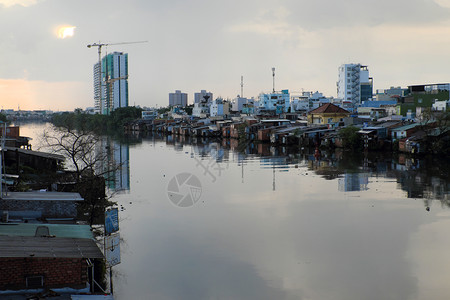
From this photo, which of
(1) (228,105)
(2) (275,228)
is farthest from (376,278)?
(1) (228,105)

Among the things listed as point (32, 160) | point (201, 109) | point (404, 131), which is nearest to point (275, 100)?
point (201, 109)

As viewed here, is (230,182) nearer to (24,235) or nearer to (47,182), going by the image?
(47,182)

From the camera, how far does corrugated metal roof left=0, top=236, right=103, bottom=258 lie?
4023mm

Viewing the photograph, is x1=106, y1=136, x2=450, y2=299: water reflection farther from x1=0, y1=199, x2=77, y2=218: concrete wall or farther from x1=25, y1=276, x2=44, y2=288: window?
x1=25, y1=276, x2=44, y2=288: window

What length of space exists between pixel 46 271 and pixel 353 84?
4171 centimetres

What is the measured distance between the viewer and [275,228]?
779 centimetres

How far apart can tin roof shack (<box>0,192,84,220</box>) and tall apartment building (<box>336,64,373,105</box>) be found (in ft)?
128

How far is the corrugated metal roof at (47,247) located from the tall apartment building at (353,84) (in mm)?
40392

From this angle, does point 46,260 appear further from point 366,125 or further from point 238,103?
point 238,103

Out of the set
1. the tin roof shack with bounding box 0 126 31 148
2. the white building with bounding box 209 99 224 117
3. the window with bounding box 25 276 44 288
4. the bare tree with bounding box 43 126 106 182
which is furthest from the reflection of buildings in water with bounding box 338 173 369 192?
the white building with bounding box 209 99 224 117

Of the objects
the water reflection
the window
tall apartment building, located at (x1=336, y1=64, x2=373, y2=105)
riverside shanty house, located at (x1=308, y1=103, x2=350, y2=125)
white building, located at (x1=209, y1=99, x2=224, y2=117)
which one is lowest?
the water reflection

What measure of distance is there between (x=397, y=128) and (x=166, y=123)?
24.3 m

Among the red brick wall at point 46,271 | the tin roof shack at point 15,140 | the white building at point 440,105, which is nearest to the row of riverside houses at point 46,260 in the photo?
the red brick wall at point 46,271

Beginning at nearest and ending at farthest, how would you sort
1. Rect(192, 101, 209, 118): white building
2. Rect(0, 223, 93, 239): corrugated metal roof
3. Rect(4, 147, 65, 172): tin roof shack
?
Rect(0, 223, 93, 239): corrugated metal roof
Rect(4, 147, 65, 172): tin roof shack
Rect(192, 101, 209, 118): white building
